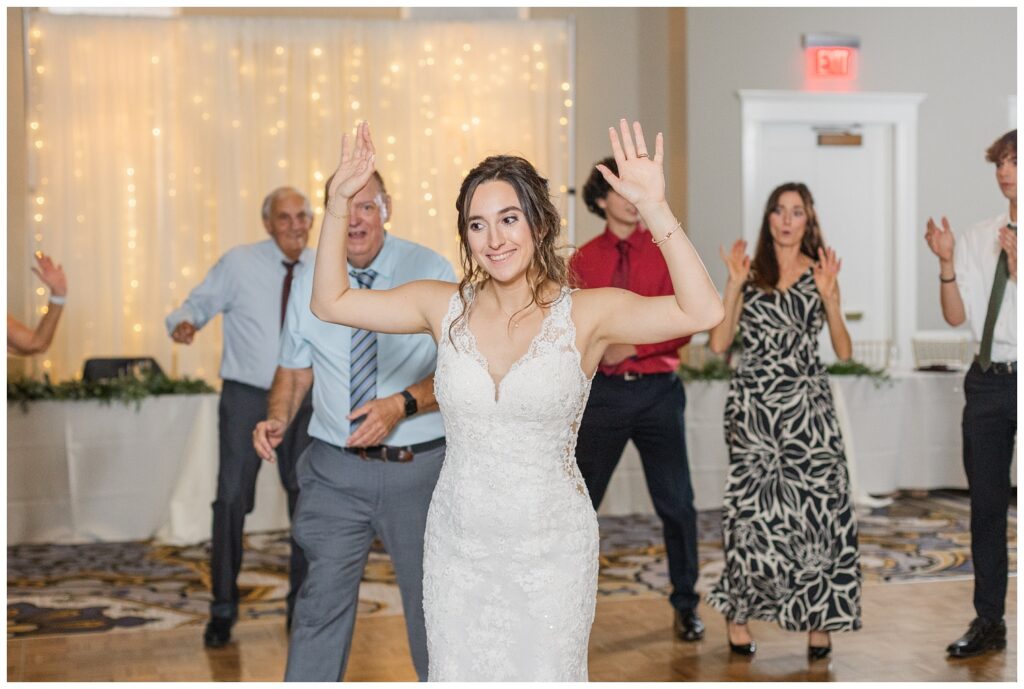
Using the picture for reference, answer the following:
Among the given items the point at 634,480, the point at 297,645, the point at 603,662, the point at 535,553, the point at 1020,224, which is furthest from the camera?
the point at 634,480

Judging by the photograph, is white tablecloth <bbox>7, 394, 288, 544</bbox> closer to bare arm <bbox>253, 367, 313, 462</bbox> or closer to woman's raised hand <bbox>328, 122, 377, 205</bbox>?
bare arm <bbox>253, 367, 313, 462</bbox>

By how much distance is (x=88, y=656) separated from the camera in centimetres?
464

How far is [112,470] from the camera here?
6910 mm

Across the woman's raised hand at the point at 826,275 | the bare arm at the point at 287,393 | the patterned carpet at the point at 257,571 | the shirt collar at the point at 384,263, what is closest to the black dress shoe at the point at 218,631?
the patterned carpet at the point at 257,571

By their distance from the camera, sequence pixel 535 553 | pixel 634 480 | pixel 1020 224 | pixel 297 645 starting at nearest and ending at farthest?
pixel 535 553 → pixel 297 645 → pixel 1020 224 → pixel 634 480

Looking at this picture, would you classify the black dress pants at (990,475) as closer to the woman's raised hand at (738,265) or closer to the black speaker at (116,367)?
the woman's raised hand at (738,265)

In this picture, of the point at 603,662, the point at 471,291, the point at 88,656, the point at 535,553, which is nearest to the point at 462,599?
the point at 535,553

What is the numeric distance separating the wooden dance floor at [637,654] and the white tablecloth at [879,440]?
2262 millimetres

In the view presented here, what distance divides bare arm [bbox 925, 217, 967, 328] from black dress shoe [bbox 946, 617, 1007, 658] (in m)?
1.02

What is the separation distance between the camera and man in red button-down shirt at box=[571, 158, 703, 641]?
186 inches

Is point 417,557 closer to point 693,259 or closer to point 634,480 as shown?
point 693,259

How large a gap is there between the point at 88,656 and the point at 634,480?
3676 mm

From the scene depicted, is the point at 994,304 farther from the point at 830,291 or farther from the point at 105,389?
the point at 105,389

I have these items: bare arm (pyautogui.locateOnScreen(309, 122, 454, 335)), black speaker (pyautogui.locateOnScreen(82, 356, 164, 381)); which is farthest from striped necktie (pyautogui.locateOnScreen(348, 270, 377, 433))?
black speaker (pyautogui.locateOnScreen(82, 356, 164, 381))
